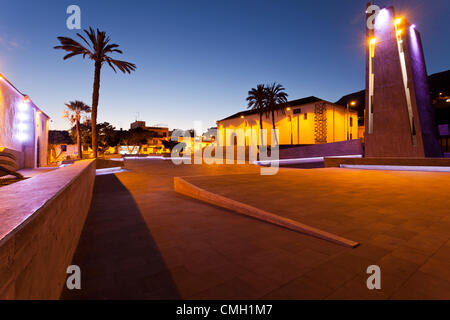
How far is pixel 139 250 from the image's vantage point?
3.93 meters

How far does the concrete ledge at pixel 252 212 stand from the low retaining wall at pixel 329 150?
2272 cm

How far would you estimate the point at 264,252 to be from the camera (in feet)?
12.4

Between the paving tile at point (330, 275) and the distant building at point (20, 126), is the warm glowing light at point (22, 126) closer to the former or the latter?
the distant building at point (20, 126)

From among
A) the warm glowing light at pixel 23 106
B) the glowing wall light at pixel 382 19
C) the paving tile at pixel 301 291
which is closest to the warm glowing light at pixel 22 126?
the warm glowing light at pixel 23 106

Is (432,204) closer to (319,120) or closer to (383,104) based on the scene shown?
(383,104)

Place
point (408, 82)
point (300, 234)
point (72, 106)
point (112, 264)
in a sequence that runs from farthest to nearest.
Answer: point (72, 106)
point (408, 82)
point (300, 234)
point (112, 264)

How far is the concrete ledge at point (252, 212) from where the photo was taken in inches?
165

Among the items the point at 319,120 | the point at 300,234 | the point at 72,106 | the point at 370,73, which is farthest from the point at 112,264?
the point at 72,106

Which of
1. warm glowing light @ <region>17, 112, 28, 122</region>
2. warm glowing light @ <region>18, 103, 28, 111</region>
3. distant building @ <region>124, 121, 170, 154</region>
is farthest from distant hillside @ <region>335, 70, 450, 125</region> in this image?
distant building @ <region>124, 121, 170, 154</region>

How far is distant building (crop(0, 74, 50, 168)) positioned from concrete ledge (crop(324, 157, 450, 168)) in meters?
21.8

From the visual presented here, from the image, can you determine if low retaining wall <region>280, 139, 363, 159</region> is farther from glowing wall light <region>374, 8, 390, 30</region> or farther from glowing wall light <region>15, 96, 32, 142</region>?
glowing wall light <region>15, 96, 32, 142</region>

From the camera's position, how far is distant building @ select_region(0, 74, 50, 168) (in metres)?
15.1
